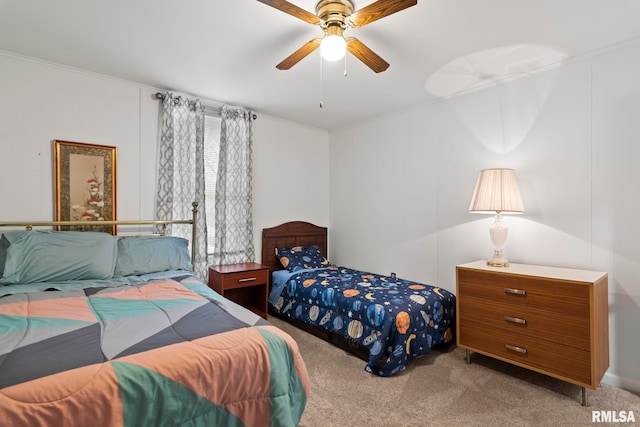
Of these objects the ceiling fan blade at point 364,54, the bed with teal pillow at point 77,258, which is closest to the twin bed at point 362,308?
the bed with teal pillow at point 77,258

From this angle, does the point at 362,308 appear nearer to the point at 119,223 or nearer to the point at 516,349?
the point at 516,349

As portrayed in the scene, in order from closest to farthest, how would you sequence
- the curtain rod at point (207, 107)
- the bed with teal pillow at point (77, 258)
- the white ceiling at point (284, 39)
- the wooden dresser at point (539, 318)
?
the white ceiling at point (284, 39) < the wooden dresser at point (539, 318) < the bed with teal pillow at point (77, 258) < the curtain rod at point (207, 107)

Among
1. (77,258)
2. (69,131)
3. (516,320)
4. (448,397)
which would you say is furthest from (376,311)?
(69,131)

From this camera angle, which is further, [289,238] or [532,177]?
[289,238]

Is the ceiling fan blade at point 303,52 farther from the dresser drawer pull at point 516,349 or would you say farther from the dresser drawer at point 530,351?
the dresser drawer pull at point 516,349

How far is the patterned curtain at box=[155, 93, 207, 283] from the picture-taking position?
3148 millimetres

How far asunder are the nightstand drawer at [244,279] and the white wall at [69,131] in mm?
588

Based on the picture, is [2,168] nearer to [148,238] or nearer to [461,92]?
[148,238]

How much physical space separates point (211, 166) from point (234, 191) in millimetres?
371

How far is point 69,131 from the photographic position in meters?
2.71

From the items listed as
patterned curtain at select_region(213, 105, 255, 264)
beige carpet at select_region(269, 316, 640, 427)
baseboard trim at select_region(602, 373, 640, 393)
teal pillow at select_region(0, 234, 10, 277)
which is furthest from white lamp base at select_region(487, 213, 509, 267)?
teal pillow at select_region(0, 234, 10, 277)

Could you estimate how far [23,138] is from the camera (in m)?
2.53

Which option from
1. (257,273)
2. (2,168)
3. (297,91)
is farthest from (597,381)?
(2,168)

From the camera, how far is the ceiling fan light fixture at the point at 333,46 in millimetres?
1811
